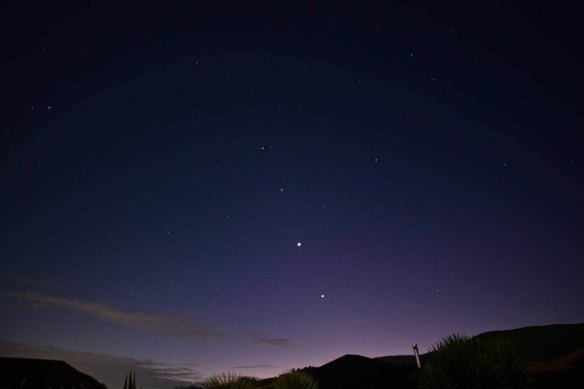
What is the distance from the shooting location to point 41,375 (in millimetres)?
28938

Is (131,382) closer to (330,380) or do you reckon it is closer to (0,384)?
(330,380)

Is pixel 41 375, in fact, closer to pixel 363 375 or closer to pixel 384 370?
pixel 363 375

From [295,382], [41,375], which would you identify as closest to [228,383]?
[295,382]

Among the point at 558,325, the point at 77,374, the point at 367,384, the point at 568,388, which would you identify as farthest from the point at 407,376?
the point at 558,325

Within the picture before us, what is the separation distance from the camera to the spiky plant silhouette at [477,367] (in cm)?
1237

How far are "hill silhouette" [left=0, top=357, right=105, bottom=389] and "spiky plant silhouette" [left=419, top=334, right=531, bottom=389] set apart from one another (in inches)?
1070

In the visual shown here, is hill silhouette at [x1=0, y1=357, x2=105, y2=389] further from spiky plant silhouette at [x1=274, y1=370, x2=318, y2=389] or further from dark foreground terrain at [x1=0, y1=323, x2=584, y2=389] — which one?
spiky plant silhouette at [x1=274, y1=370, x2=318, y2=389]

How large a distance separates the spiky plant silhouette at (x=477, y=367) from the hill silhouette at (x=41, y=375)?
27181mm

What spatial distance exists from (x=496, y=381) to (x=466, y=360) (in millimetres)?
1178

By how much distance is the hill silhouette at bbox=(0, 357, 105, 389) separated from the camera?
1065 inches

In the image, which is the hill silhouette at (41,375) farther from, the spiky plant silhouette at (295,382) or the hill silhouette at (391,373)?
the spiky plant silhouette at (295,382)

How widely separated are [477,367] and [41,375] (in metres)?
31.2

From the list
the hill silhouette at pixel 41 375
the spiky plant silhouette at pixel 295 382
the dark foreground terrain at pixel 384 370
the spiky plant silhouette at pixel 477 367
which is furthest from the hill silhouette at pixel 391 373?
the hill silhouette at pixel 41 375

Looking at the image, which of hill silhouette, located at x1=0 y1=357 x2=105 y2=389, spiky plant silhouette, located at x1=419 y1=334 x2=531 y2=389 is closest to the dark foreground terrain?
hill silhouette, located at x1=0 y1=357 x2=105 y2=389
